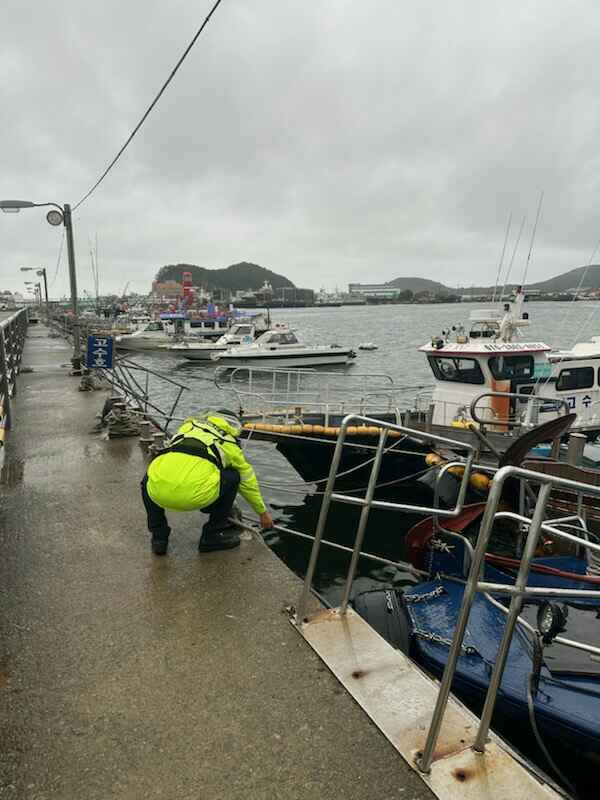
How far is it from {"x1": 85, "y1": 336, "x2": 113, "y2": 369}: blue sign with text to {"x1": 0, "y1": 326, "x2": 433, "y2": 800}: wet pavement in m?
4.60

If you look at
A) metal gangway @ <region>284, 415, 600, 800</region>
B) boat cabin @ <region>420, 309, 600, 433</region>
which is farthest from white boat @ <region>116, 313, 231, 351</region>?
→ metal gangway @ <region>284, 415, 600, 800</region>

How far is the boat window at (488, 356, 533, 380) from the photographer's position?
9.86m

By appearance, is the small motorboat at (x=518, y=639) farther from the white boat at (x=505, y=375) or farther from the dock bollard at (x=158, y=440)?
the white boat at (x=505, y=375)

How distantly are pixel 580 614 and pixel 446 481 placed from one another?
161 inches

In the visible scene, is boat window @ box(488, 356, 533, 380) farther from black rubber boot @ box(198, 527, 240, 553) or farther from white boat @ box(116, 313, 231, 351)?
white boat @ box(116, 313, 231, 351)

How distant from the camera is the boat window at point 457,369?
10.0 meters

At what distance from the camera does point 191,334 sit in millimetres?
44469

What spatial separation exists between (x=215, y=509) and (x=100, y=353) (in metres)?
5.85

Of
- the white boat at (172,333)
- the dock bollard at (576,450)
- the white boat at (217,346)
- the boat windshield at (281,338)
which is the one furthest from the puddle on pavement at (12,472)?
the white boat at (172,333)

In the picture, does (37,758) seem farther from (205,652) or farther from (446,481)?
(446,481)

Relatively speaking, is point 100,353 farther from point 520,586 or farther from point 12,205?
point 520,586

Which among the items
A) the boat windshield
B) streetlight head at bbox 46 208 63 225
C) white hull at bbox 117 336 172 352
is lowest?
white hull at bbox 117 336 172 352

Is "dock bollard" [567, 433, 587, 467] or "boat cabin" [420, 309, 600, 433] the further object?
"boat cabin" [420, 309, 600, 433]

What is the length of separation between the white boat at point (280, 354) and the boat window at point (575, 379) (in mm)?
21068
